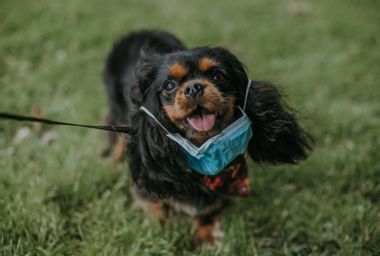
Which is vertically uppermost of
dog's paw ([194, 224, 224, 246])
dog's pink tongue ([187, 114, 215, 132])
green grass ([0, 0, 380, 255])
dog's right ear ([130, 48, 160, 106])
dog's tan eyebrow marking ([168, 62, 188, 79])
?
dog's tan eyebrow marking ([168, 62, 188, 79])

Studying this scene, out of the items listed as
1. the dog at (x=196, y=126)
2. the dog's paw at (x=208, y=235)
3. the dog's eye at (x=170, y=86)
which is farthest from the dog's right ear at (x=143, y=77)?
the dog's paw at (x=208, y=235)

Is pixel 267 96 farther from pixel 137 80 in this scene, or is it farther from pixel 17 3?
pixel 17 3

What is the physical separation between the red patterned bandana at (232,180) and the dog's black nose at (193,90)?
0.69 meters

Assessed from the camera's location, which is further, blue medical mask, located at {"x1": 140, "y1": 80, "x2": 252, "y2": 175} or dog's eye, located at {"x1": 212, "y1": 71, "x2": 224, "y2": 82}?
dog's eye, located at {"x1": 212, "y1": 71, "x2": 224, "y2": 82}

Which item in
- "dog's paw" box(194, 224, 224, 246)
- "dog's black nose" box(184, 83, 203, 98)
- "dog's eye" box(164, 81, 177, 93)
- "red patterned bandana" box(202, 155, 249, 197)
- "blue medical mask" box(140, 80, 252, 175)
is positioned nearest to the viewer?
"dog's black nose" box(184, 83, 203, 98)

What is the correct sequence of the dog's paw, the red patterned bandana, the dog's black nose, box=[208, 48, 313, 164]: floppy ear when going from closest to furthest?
1. the dog's black nose
2. box=[208, 48, 313, 164]: floppy ear
3. the red patterned bandana
4. the dog's paw

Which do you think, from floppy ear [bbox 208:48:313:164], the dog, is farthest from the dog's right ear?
floppy ear [bbox 208:48:313:164]

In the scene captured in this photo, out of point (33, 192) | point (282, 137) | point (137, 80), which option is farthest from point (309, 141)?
point (33, 192)

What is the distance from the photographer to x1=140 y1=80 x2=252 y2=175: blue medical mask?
2371 millimetres

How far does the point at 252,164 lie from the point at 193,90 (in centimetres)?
166

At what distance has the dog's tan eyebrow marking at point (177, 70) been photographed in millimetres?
2424

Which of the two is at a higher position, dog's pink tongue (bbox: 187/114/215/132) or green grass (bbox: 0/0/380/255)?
dog's pink tongue (bbox: 187/114/215/132)

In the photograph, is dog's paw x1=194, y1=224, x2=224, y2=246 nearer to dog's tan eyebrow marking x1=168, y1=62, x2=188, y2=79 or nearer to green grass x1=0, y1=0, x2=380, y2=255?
green grass x1=0, y1=0, x2=380, y2=255

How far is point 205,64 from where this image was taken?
2438 mm
